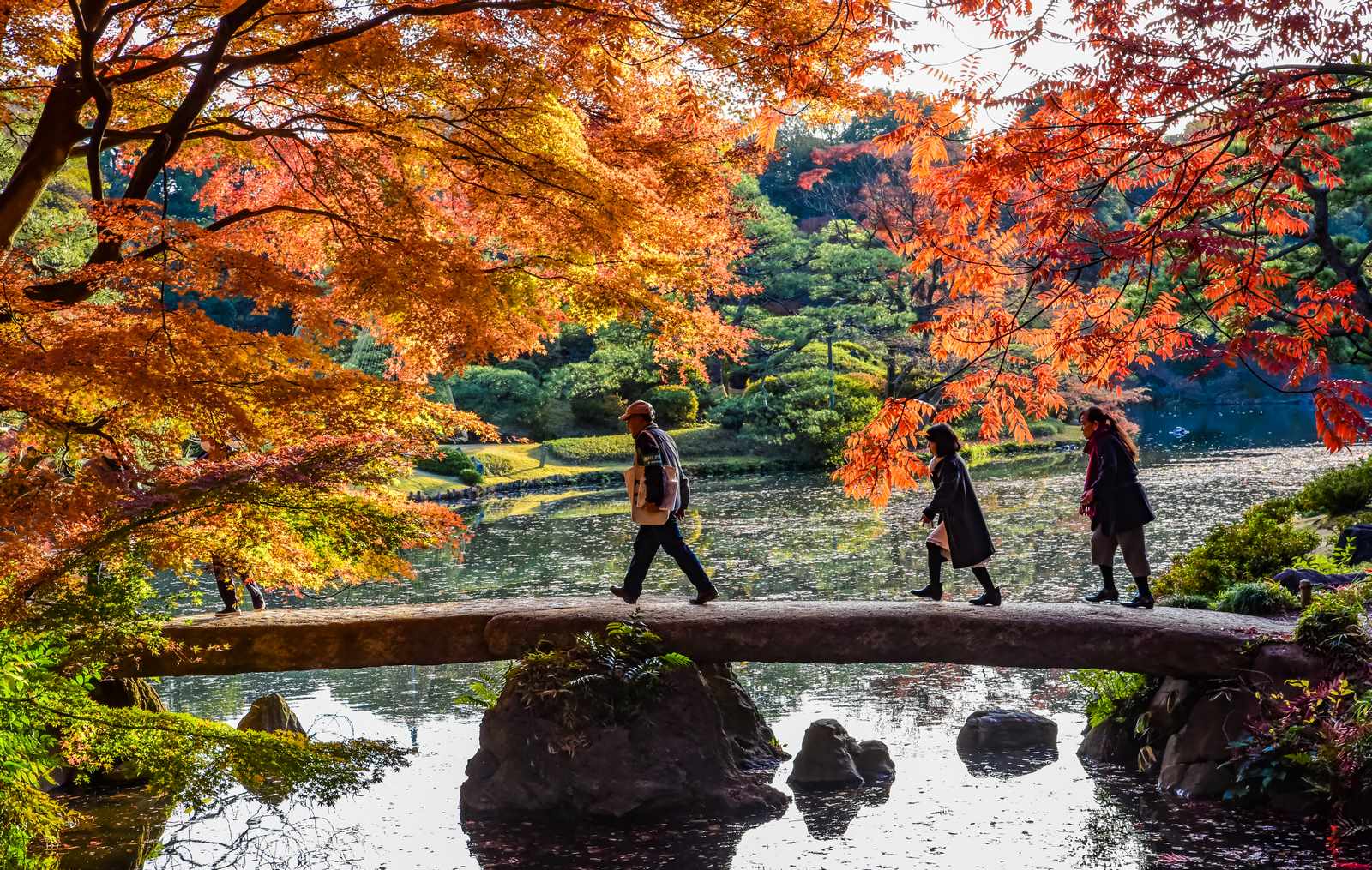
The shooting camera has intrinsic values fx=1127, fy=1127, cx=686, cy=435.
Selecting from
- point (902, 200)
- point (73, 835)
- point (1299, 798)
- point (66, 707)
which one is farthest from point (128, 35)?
point (902, 200)

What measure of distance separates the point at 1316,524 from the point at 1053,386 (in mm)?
5792

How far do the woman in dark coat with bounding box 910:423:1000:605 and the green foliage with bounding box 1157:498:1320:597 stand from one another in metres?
2.14

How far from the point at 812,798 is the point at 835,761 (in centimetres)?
29

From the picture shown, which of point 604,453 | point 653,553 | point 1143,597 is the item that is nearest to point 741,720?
point 653,553

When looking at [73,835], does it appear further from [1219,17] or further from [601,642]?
[1219,17]

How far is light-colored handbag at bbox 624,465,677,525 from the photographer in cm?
636

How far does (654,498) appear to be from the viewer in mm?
6359

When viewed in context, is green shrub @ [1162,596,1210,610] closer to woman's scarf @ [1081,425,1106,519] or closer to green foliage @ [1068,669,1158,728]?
green foliage @ [1068,669,1158,728]

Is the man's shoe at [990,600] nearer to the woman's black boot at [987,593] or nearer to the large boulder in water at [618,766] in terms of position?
the woman's black boot at [987,593]

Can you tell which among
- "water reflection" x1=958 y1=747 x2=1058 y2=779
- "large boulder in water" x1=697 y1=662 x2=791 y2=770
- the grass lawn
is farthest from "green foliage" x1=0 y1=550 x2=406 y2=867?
the grass lawn

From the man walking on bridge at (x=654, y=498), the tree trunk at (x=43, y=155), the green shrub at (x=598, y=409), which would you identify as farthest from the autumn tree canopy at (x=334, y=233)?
the green shrub at (x=598, y=409)

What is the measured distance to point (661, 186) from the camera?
752cm

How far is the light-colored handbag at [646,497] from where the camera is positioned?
251 inches

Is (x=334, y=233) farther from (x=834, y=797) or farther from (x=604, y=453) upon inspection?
(x=604, y=453)
